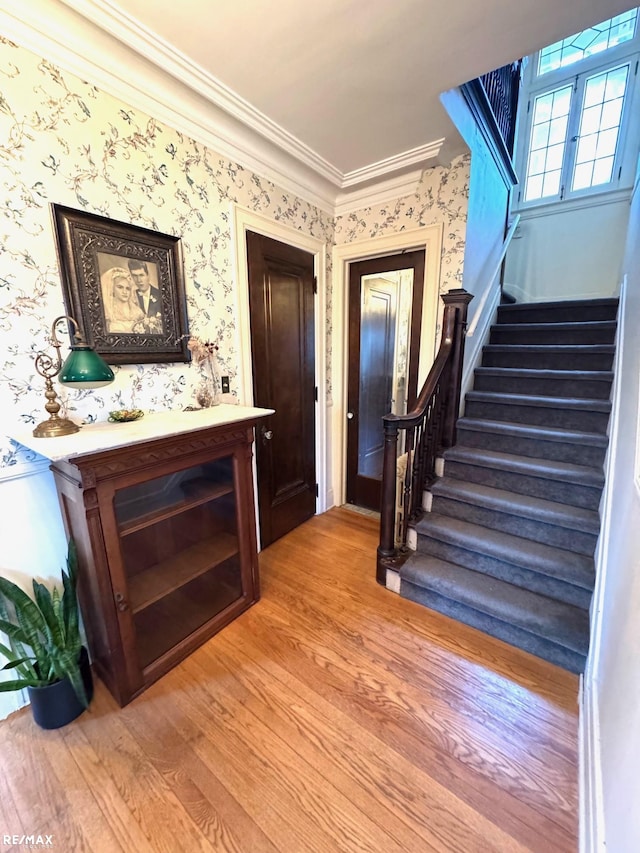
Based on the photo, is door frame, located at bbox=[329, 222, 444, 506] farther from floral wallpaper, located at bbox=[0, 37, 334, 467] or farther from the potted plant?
the potted plant

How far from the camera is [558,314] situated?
10.4 feet

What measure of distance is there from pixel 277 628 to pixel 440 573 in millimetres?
963

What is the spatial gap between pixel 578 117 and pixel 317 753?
5.81 m

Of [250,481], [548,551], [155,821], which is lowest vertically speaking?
[155,821]

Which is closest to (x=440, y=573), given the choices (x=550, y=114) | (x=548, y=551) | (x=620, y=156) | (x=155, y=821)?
(x=548, y=551)

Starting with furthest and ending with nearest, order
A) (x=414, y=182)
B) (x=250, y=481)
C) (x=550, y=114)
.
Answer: (x=550, y=114)
(x=414, y=182)
(x=250, y=481)

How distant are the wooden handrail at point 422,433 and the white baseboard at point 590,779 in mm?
988

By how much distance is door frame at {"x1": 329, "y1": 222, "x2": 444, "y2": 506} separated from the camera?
237 centimetres

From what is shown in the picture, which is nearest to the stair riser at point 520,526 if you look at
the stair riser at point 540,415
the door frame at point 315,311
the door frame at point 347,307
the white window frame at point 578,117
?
the stair riser at point 540,415

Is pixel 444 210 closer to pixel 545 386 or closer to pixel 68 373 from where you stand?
pixel 545 386

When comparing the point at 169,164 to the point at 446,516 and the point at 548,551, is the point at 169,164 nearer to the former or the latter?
the point at 446,516

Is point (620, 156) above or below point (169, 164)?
above

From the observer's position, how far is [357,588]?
2.11 m

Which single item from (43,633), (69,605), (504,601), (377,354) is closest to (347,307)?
(377,354)
